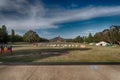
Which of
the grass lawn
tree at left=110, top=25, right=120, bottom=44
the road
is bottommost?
the road

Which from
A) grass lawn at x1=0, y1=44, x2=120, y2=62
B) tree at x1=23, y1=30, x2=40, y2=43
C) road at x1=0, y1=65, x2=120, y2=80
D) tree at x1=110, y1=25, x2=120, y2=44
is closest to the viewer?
road at x1=0, y1=65, x2=120, y2=80

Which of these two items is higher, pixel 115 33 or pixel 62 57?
pixel 115 33

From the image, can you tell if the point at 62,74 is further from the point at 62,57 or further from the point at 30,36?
the point at 30,36

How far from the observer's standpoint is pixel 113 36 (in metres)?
63.2

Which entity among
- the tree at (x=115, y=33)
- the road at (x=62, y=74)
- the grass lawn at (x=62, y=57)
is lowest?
the road at (x=62, y=74)

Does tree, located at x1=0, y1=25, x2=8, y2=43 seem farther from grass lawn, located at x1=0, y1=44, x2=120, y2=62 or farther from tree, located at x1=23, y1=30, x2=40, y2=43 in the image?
grass lawn, located at x1=0, y1=44, x2=120, y2=62

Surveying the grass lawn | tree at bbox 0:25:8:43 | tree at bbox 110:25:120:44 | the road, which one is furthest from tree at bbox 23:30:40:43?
the road

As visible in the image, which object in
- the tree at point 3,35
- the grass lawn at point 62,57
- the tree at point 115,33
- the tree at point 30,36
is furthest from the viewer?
the tree at point 30,36

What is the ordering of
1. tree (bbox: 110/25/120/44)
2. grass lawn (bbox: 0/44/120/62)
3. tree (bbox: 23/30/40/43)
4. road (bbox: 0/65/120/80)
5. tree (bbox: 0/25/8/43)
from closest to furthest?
road (bbox: 0/65/120/80) < grass lawn (bbox: 0/44/120/62) < tree (bbox: 110/25/120/44) < tree (bbox: 0/25/8/43) < tree (bbox: 23/30/40/43)

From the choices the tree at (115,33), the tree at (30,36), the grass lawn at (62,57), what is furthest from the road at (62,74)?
the tree at (30,36)

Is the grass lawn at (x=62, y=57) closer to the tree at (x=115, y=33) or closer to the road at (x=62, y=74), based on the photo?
the road at (x=62, y=74)

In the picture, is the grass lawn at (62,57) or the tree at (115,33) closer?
the grass lawn at (62,57)

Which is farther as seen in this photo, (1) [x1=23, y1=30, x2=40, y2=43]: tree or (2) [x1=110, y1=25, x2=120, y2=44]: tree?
(1) [x1=23, y1=30, x2=40, y2=43]: tree

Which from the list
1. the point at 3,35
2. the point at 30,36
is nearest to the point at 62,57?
the point at 3,35
